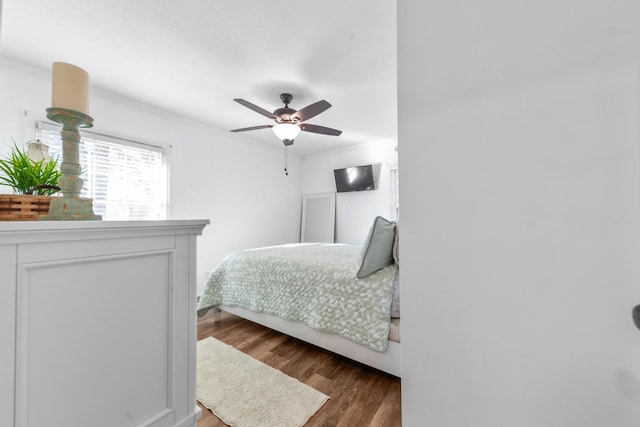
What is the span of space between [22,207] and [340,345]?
185cm

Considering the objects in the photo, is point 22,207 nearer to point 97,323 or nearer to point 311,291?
point 97,323

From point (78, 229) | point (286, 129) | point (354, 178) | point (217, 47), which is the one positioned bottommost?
point (78, 229)

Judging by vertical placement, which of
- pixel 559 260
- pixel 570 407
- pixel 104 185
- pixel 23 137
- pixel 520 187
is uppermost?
pixel 23 137

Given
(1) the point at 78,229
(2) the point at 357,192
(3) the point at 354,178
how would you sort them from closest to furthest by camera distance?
(1) the point at 78,229
(3) the point at 354,178
(2) the point at 357,192

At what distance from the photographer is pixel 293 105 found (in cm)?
295

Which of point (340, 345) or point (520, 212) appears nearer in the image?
point (520, 212)

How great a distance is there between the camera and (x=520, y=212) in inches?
23.0

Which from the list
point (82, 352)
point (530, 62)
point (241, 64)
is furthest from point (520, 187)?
point (241, 64)

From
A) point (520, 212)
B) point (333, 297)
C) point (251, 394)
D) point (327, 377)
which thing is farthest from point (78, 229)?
point (327, 377)

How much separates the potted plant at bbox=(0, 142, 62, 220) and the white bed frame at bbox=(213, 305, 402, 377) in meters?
1.78

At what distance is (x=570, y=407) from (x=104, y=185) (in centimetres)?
364

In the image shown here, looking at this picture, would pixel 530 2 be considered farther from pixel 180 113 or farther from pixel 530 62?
pixel 180 113

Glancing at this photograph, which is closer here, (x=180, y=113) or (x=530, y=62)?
(x=530, y=62)

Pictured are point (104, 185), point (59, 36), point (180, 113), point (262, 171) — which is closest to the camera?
point (59, 36)
